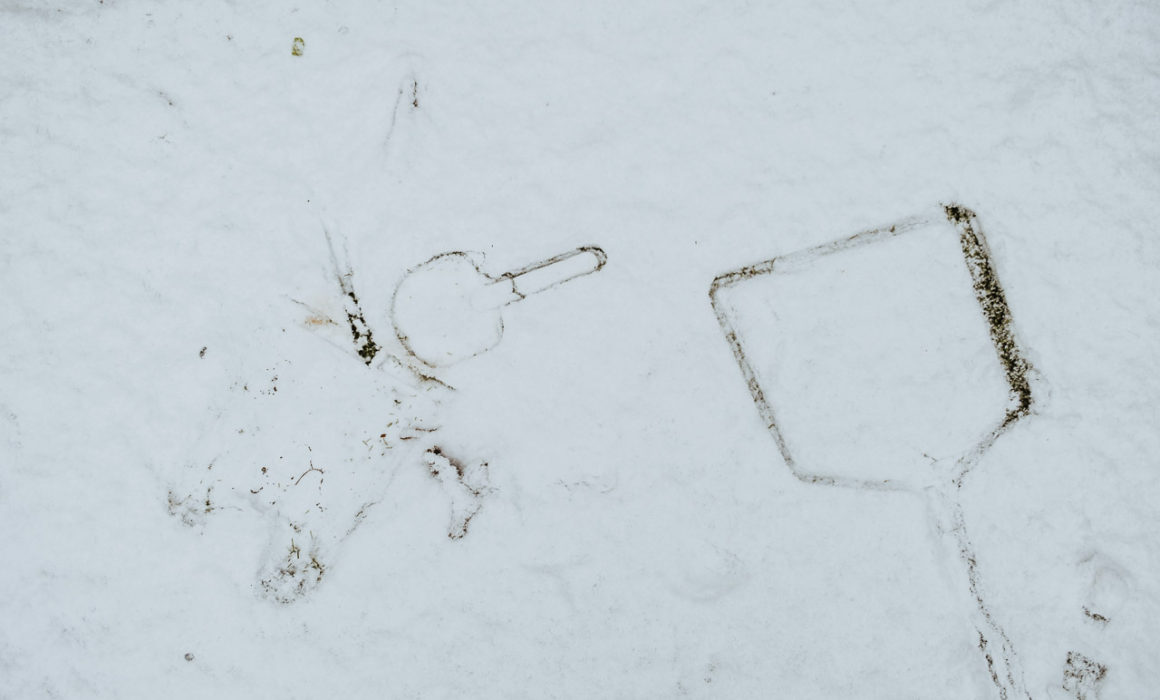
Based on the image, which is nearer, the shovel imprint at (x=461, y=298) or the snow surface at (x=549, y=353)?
the snow surface at (x=549, y=353)

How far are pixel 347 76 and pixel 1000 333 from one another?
2.45 metres

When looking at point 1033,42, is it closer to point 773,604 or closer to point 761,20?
point 761,20

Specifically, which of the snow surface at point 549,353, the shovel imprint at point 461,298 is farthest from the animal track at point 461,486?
the shovel imprint at point 461,298

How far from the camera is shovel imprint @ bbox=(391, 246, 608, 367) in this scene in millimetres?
2400

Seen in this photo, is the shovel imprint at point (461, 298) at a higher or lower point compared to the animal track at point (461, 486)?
higher

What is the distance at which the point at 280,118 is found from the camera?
8.09 feet

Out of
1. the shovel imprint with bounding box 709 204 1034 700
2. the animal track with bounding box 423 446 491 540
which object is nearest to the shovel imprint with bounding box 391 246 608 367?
the animal track with bounding box 423 446 491 540

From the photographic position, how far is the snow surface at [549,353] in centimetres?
229

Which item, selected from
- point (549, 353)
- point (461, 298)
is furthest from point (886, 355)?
Answer: point (461, 298)

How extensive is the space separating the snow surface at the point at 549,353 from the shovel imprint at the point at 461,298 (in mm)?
53

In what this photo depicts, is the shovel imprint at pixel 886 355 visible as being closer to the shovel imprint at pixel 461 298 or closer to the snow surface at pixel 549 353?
the snow surface at pixel 549 353

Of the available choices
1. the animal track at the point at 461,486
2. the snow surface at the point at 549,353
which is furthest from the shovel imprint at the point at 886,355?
the animal track at the point at 461,486

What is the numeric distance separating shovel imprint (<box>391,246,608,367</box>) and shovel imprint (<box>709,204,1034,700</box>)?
553 millimetres

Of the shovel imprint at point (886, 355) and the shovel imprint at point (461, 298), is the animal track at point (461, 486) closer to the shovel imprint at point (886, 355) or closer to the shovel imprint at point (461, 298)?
the shovel imprint at point (461, 298)
